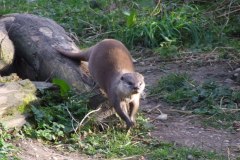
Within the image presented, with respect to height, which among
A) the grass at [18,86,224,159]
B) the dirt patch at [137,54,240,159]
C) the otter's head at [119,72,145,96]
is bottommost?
the dirt patch at [137,54,240,159]

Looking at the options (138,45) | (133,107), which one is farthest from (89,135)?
(138,45)

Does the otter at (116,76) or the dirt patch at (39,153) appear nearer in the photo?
the dirt patch at (39,153)

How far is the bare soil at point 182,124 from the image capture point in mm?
3983

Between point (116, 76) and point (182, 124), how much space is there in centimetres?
62

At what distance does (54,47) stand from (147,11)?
2492 millimetres

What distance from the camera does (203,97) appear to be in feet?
16.9

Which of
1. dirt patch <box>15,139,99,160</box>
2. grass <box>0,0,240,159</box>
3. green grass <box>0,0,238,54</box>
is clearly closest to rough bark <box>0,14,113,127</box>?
grass <box>0,0,240,159</box>

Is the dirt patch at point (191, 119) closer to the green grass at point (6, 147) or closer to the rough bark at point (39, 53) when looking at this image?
the rough bark at point (39, 53)

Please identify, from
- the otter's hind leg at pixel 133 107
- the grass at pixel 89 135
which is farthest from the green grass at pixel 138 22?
the grass at pixel 89 135

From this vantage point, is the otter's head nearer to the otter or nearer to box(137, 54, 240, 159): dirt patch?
the otter

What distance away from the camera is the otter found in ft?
14.6

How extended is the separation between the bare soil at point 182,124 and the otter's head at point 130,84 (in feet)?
1.13

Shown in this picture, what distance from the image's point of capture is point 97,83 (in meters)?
4.90

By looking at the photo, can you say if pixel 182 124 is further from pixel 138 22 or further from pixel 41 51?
pixel 138 22
